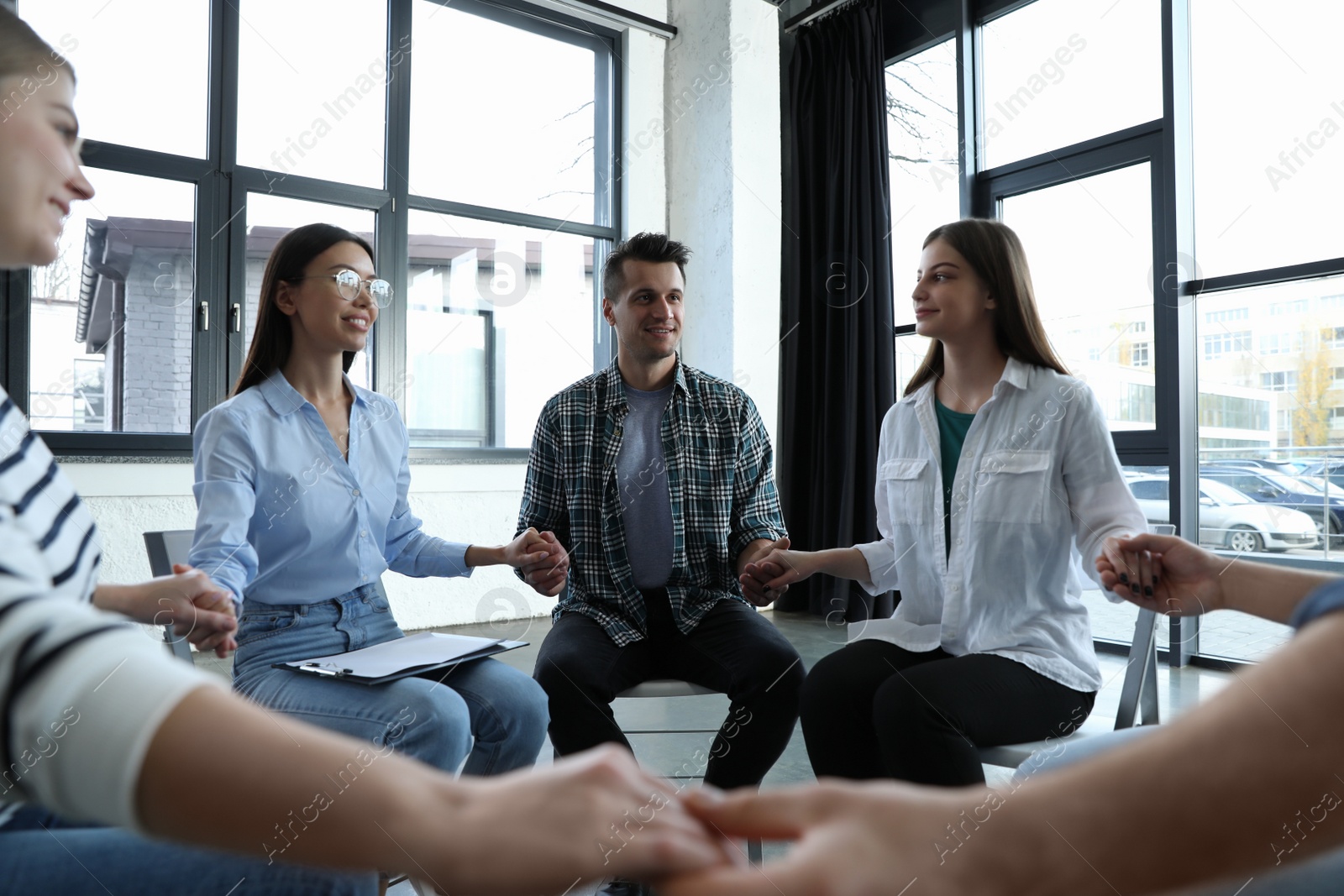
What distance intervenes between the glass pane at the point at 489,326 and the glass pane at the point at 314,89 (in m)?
0.45

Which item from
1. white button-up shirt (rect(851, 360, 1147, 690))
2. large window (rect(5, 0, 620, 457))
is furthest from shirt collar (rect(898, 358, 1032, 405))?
large window (rect(5, 0, 620, 457))

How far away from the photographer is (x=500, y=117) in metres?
4.76

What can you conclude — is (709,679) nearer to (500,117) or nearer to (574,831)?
(574,831)

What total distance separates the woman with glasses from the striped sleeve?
917 millimetres

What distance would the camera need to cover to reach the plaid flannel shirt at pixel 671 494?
80.7 inches

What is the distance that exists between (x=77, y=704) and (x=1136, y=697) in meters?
1.50

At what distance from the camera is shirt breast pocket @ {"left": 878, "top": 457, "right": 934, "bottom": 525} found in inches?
70.8

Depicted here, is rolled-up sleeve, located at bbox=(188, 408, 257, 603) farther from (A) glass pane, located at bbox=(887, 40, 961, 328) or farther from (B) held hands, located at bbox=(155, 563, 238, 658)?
(A) glass pane, located at bbox=(887, 40, 961, 328)

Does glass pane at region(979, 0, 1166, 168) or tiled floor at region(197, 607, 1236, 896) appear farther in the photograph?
glass pane at region(979, 0, 1166, 168)

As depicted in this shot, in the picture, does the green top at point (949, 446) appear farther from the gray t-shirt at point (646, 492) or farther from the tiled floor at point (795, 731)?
the gray t-shirt at point (646, 492)

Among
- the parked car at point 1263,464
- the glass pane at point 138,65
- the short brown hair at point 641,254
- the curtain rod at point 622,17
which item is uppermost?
the curtain rod at point 622,17

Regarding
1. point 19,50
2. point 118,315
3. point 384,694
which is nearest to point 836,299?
point 118,315

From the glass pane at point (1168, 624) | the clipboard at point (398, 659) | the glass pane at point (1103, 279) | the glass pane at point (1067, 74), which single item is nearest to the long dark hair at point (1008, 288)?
the clipboard at point (398, 659)

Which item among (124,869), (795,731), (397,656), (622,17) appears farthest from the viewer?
(622,17)
